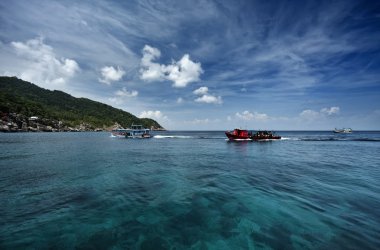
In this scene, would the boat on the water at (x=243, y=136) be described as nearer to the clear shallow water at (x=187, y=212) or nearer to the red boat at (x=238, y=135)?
the red boat at (x=238, y=135)

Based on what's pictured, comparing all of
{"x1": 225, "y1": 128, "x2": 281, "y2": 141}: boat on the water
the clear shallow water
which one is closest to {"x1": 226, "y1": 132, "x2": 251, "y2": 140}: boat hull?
{"x1": 225, "y1": 128, "x2": 281, "y2": 141}: boat on the water

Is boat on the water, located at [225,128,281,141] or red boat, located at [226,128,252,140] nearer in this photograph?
red boat, located at [226,128,252,140]

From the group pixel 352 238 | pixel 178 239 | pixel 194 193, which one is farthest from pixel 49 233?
pixel 352 238

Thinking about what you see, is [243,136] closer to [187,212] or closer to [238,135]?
[238,135]

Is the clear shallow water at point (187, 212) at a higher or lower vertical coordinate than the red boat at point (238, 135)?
lower

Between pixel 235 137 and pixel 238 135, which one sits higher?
pixel 238 135

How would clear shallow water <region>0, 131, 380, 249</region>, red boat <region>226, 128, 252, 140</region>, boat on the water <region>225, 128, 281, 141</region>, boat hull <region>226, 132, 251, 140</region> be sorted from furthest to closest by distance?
boat on the water <region>225, 128, 281, 141</region> → red boat <region>226, 128, 252, 140</region> → boat hull <region>226, 132, 251, 140</region> → clear shallow water <region>0, 131, 380, 249</region>

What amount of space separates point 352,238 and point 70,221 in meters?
12.9

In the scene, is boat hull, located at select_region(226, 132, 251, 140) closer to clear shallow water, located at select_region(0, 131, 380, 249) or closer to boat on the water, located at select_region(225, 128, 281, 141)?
boat on the water, located at select_region(225, 128, 281, 141)

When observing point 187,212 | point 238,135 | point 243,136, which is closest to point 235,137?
point 238,135

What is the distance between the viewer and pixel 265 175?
1994cm

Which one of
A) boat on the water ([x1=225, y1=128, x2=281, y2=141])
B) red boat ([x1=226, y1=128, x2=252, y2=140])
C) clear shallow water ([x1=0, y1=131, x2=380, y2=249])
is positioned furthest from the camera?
boat on the water ([x1=225, y1=128, x2=281, y2=141])

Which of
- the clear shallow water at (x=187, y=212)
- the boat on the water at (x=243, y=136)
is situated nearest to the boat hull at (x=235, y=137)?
the boat on the water at (x=243, y=136)

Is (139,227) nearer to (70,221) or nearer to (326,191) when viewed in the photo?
(70,221)
